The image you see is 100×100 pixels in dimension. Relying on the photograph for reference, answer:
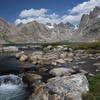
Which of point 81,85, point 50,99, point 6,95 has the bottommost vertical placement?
point 6,95

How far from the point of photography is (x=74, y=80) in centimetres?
1468

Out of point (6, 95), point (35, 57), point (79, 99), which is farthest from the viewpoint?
point (35, 57)

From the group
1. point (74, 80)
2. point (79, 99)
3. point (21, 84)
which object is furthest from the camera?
point (21, 84)

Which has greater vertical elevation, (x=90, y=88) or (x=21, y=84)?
(x=90, y=88)

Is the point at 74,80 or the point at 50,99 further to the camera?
the point at 74,80

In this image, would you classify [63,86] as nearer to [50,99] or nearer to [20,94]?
[50,99]

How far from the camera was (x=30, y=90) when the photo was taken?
21469 millimetres

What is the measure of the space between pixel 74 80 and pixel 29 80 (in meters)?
12.6

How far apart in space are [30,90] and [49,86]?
7.63 m

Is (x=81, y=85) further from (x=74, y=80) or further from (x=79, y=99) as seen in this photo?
(x=79, y=99)

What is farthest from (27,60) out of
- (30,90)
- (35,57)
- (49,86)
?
(49,86)

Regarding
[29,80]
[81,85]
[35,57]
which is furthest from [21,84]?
[35,57]

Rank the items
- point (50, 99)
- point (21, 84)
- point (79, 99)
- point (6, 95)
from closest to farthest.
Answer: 1. point (79, 99)
2. point (50, 99)
3. point (6, 95)
4. point (21, 84)

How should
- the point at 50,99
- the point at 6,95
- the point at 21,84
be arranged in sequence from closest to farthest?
the point at 50,99, the point at 6,95, the point at 21,84
